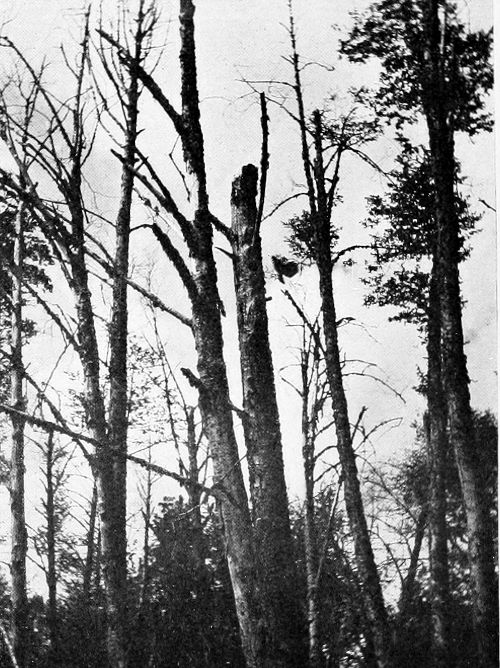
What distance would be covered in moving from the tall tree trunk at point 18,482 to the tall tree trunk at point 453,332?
406 cm

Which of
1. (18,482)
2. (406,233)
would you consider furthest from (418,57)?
(18,482)

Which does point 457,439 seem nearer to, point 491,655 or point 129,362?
point 491,655

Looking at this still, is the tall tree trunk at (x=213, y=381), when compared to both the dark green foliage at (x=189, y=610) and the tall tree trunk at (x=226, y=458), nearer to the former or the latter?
the tall tree trunk at (x=226, y=458)

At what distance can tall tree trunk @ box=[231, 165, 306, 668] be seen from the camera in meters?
2.28

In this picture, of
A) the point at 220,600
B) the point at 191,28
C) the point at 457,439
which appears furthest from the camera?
the point at 220,600

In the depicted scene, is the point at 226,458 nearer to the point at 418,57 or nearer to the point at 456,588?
the point at 418,57

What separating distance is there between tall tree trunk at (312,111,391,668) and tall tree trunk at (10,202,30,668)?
3.11m

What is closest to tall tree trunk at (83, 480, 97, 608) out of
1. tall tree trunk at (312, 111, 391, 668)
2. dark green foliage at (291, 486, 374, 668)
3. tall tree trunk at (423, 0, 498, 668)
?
dark green foliage at (291, 486, 374, 668)

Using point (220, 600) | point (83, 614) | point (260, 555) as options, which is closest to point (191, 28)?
point (260, 555)

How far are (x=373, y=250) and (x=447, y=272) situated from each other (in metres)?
1.01

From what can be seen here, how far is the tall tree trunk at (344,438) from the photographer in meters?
4.78

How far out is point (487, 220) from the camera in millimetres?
4109

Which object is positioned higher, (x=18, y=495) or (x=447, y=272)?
(x=447, y=272)

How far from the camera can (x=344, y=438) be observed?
17.6ft
